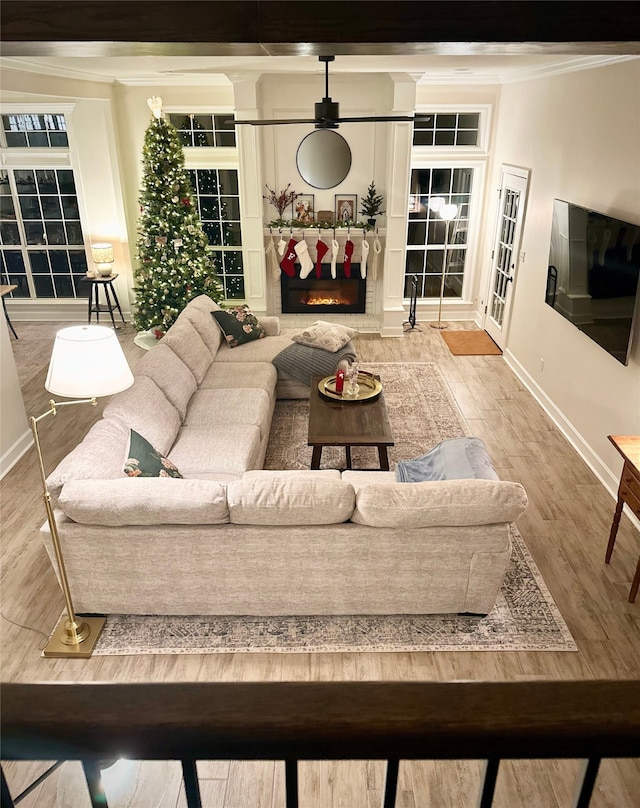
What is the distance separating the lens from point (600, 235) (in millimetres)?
4605

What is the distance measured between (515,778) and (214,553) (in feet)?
5.62

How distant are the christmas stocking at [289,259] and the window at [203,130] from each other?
1439 millimetres

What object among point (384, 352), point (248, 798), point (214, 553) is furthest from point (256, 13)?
point (384, 352)

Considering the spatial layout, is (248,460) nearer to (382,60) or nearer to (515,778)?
(515,778)

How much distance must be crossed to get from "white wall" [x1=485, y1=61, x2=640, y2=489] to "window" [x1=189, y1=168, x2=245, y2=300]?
3.46m

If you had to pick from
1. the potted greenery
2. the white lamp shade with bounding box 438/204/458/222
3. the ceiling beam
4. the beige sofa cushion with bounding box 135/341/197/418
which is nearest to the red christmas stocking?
the potted greenery

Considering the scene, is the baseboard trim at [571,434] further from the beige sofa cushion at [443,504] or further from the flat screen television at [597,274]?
the beige sofa cushion at [443,504]

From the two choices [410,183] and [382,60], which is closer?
[382,60]

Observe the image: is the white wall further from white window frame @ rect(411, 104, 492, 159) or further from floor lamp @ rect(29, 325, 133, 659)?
floor lamp @ rect(29, 325, 133, 659)

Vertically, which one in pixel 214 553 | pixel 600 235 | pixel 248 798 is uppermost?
pixel 600 235

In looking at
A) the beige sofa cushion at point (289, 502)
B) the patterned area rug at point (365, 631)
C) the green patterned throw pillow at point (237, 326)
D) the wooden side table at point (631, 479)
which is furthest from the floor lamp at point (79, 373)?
the green patterned throw pillow at point (237, 326)

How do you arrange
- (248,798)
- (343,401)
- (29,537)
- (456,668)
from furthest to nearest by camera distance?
(343,401)
(29,537)
(456,668)
(248,798)

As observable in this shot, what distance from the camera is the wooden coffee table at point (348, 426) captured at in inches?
174

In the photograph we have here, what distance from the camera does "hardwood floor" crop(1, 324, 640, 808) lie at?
2615mm
